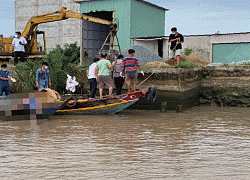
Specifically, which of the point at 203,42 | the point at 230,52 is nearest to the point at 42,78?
the point at 230,52

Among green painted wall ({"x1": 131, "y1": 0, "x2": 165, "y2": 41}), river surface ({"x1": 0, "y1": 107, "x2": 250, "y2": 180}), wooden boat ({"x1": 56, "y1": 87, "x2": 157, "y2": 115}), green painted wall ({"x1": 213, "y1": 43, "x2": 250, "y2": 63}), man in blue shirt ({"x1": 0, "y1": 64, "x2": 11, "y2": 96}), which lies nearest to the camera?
river surface ({"x1": 0, "y1": 107, "x2": 250, "y2": 180})

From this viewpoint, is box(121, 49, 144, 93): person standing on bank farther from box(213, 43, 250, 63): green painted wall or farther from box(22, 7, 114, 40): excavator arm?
box(213, 43, 250, 63): green painted wall

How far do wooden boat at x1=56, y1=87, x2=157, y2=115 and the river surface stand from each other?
0.51 metres

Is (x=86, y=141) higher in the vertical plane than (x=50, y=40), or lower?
lower

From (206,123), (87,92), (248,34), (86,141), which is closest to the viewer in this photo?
(86,141)

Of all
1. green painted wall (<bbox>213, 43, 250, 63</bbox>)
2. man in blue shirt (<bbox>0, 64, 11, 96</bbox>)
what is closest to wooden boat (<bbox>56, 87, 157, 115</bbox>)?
man in blue shirt (<bbox>0, 64, 11, 96</bbox>)

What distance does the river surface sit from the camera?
604 cm

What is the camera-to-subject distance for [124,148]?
313 inches

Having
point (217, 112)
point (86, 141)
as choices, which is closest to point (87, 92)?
point (217, 112)

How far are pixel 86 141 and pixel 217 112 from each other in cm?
820

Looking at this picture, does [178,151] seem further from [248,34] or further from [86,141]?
[248,34]

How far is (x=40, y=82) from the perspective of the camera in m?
13.0

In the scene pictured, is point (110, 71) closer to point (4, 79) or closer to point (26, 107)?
point (26, 107)

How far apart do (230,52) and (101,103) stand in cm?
1304
